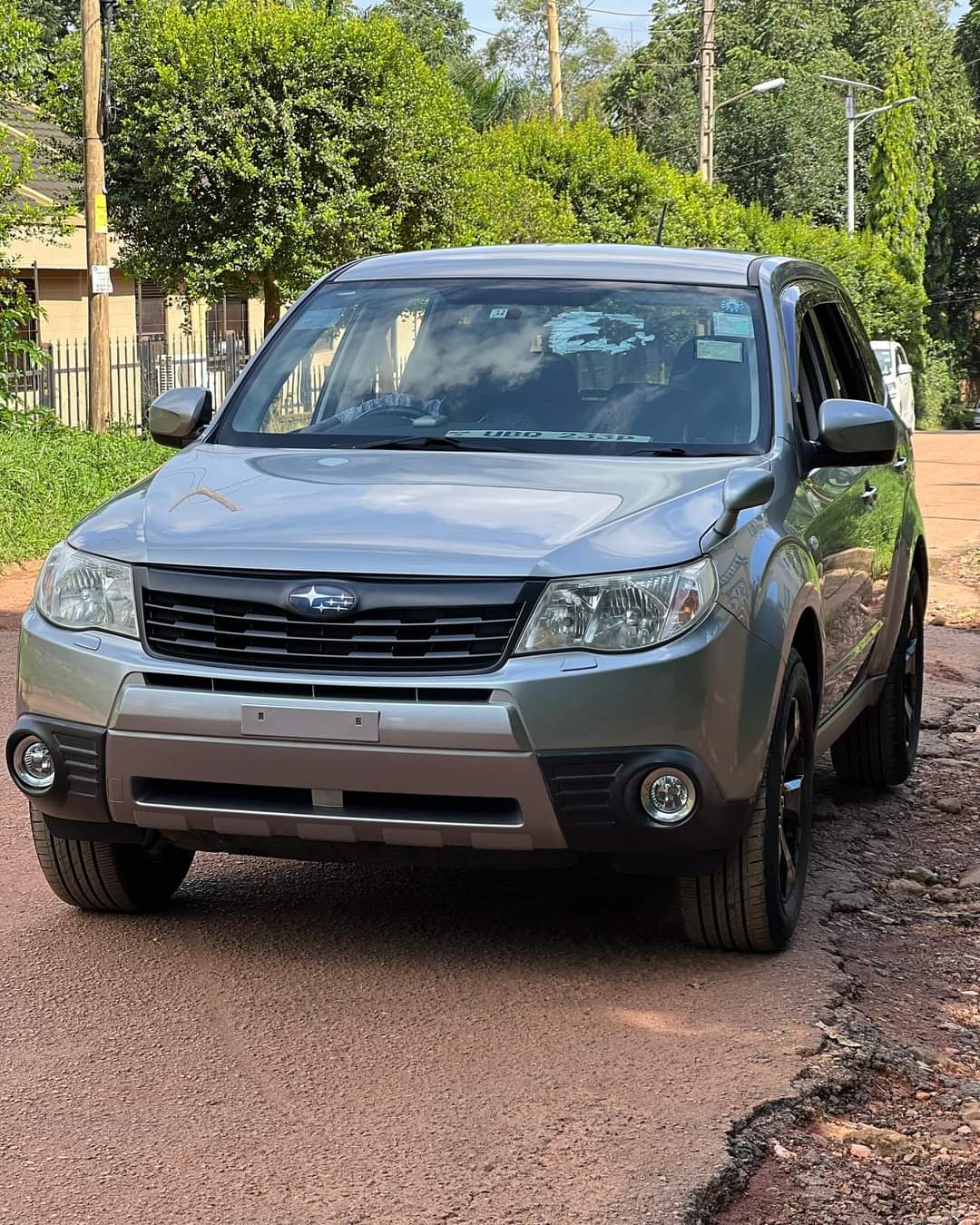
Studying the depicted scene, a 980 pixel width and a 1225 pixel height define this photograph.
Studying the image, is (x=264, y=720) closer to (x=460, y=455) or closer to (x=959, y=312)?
(x=460, y=455)

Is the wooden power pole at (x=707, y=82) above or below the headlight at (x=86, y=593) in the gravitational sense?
above

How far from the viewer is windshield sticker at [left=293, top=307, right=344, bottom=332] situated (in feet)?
20.2

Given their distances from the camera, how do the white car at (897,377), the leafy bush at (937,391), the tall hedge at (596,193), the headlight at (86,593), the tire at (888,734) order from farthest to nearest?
the leafy bush at (937,391), the tall hedge at (596,193), the white car at (897,377), the tire at (888,734), the headlight at (86,593)

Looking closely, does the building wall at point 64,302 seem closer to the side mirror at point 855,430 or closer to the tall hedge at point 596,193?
the tall hedge at point 596,193

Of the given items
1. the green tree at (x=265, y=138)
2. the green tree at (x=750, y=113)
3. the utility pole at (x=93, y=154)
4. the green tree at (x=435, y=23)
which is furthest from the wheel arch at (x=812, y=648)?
the green tree at (x=750, y=113)

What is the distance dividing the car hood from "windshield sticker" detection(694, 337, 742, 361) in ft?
1.72

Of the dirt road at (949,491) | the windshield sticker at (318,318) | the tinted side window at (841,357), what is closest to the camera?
the windshield sticker at (318,318)

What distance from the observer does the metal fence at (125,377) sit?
73.3 ft

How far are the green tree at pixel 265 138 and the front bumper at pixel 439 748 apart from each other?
718 inches

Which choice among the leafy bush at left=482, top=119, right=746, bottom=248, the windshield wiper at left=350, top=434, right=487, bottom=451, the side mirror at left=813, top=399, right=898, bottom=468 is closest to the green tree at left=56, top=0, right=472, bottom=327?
the leafy bush at left=482, top=119, right=746, bottom=248

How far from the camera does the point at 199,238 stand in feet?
76.9

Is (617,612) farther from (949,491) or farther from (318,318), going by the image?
(949,491)

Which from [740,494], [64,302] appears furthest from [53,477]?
[64,302]

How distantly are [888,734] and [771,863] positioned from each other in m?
2.31
